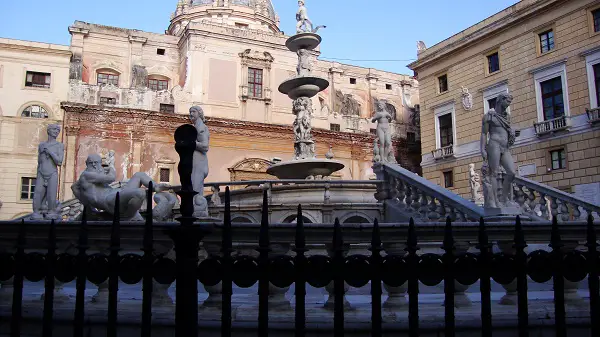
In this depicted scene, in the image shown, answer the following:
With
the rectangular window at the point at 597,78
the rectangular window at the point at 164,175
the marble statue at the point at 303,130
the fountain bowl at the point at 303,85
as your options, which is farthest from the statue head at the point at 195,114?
the rectangular window at the point at 164,175

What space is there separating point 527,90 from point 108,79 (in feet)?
74.6

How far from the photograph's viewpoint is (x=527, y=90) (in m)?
23.9

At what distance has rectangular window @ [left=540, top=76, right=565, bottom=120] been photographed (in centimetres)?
2252

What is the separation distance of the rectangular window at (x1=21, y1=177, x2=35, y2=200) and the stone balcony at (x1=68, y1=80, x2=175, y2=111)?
4.75m

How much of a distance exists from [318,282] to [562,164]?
22.6m

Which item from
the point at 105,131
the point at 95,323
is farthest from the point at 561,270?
the point at 105,131

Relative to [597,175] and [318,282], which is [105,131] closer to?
[597,175]

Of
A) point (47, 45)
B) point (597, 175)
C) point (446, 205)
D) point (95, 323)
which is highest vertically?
point (47, 45)

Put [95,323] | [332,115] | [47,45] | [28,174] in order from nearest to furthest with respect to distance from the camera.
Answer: [95,323]
[28,174]
[47,45]
[332,115]

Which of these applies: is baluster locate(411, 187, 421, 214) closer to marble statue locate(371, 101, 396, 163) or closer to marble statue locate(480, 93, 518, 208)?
marble statue locate(480, 93, 518, 208)

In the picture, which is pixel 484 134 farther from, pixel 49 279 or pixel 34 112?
pixel 34 112

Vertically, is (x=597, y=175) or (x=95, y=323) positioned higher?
(x=597, y=175)

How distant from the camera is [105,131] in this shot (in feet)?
89.1

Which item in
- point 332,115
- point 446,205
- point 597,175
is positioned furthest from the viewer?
point 332,115
